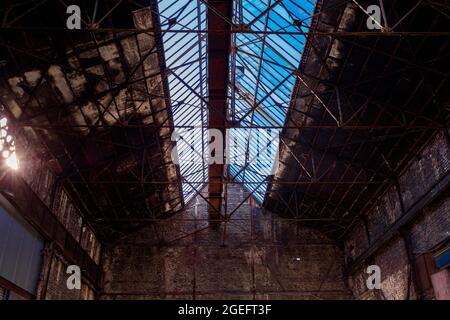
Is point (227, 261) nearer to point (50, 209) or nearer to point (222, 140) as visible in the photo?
point (222, 140)

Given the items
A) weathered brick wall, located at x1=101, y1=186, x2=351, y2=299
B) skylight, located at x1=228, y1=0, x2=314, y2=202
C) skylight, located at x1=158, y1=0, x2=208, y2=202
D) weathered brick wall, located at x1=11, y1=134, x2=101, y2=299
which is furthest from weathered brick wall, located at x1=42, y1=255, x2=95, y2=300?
Answer: skylight, located at x1=228, y1=0, x2=314, y2=202

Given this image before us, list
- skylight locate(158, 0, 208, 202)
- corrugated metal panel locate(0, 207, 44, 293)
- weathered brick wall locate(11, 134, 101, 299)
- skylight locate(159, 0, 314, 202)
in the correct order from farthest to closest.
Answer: weathered brick wall locate(11, 134, 101, 299)
skylight locate(158, 0, 208, 202)
skylight locate(159, 0, 314, 202)
corrugated metal panel locate(0, 207, 44, 293)

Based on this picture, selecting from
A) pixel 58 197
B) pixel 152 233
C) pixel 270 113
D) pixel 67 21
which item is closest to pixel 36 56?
pixel 67 21

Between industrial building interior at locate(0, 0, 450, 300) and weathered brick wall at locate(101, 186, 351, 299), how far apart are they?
0.08 metres

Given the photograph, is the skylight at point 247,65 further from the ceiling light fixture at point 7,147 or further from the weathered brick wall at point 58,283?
the weathered brick wall at point 58,283

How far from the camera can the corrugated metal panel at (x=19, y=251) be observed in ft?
39.2

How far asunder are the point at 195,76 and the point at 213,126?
245cm

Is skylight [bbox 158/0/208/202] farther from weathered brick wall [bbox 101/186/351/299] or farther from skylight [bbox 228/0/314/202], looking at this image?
weathered brick wall [bbox 101/186/351/299]

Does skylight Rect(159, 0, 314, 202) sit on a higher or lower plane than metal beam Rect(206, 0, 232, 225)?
higher

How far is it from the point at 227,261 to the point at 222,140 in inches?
392

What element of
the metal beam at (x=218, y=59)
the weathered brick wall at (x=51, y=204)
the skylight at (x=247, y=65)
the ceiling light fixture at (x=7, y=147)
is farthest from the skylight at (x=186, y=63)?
the weathered brick wall at (x=51, y=204)

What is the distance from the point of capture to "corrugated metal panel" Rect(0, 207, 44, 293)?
12.0 meters

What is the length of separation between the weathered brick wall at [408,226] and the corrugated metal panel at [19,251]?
13.1 metres
